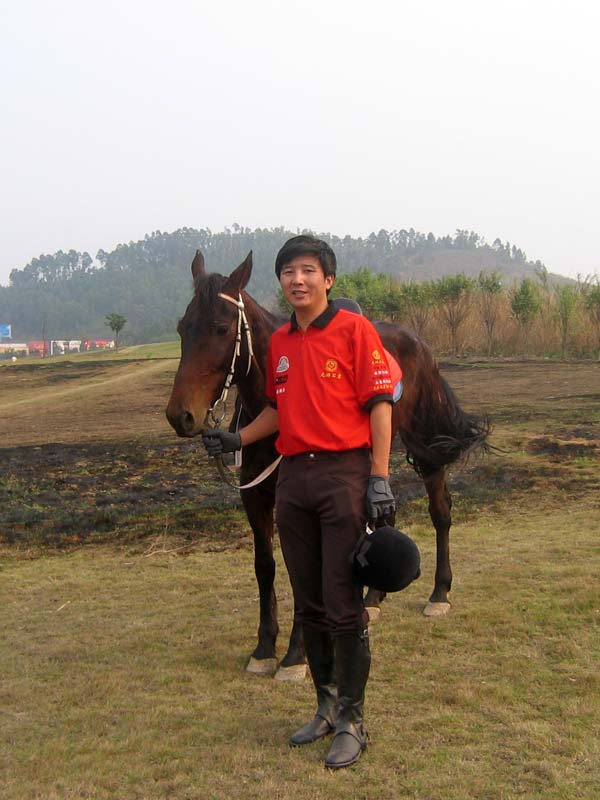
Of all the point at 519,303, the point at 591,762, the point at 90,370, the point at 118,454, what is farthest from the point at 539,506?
the point at 90,370

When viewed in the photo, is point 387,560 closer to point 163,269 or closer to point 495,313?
point 495,313

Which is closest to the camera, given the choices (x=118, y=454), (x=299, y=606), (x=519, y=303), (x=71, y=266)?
(x=299, y=606)

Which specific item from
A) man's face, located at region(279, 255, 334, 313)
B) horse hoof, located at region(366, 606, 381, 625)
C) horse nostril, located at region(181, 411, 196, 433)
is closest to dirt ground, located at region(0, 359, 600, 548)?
horse hoof, located at region(366, 606, 381, 625)

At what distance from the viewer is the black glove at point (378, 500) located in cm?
311

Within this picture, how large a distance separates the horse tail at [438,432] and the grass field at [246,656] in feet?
2.90

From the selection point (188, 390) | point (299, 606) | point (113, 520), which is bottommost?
point (113, 520)

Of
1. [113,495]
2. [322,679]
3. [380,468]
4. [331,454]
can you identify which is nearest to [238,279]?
[331,454]

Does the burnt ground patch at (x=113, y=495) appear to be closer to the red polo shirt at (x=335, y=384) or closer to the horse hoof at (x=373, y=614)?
the horse hoof at (x=373, y=614)

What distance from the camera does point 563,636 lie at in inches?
177

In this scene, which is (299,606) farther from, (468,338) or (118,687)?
(468,338)

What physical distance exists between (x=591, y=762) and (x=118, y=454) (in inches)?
401

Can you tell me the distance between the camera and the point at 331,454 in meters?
3.20

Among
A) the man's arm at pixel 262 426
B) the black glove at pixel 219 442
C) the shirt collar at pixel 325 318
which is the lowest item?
the black glove at pixel 219 442

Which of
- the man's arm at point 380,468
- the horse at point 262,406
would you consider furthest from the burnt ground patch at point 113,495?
the man's arm at point 380,468
